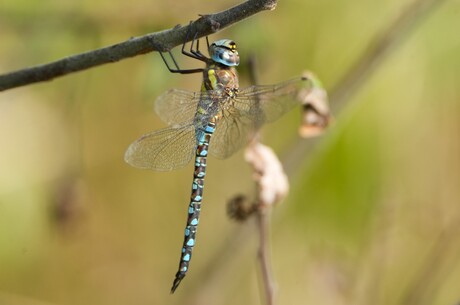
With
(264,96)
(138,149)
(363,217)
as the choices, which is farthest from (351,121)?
(138,149)

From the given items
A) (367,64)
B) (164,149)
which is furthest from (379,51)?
(164,149)

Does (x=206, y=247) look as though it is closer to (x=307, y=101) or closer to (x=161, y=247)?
(x=161, y=247)

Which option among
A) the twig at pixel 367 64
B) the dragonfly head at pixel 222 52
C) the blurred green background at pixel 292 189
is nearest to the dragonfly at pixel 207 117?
the dragonfly head at pixel 222 52

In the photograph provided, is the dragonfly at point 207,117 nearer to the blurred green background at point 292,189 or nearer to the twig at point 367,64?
the twig at point 367,64

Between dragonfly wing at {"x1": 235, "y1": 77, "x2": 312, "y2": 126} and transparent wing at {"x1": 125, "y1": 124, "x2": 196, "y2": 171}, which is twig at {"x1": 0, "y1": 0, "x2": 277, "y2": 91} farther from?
dragonfly wing at {"x1": 235, "y1": 77, "x2": 312, "y2": 126}

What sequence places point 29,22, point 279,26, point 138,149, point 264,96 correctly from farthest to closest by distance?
point 279,26, point 29,22, point 264,96, point 138,149
